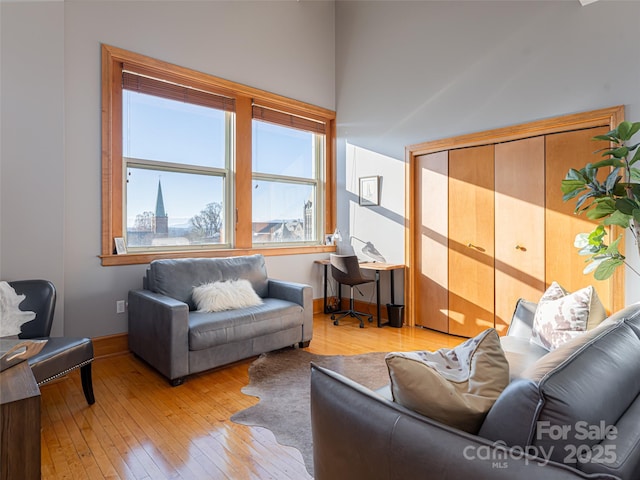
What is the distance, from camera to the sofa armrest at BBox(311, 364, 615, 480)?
0.78 metres

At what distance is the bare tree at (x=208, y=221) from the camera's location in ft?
13.4

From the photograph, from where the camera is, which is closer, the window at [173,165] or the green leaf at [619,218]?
the green leaf at [619,218]

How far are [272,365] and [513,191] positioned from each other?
2769mm

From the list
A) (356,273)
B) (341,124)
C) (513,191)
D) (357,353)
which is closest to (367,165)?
(341,124)

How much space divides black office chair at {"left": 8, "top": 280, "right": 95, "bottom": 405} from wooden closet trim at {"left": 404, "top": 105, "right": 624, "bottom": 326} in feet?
10.8

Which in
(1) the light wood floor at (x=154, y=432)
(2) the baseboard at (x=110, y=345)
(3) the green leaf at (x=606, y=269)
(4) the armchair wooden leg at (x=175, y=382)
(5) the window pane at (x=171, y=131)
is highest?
(5) the window pane at (x=171, y=131)

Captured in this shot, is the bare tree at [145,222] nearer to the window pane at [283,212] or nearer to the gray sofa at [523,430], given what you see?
the window pane at [283,212]

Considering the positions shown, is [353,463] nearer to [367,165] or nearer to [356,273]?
[356,273]

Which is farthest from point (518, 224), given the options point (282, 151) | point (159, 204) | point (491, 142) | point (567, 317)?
point (159, 204)

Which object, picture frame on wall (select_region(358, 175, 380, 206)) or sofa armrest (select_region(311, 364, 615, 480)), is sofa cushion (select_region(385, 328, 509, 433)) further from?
picture frame on wall (select_region(358, 175, 380, 206))

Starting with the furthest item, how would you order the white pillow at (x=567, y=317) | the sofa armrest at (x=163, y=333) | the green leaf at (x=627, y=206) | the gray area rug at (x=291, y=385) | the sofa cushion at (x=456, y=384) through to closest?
the sofa armrest at (x=163, y=333)
the green leaf at (x=627, y=206)
the gray area rug at (x=291, y=385)
the white pillow at (x=567, y=317)
the sofa cushion at (x=456, y=384)

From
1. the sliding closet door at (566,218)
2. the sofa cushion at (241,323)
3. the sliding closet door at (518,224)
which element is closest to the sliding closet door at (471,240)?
the sliding closet door at (518,224)

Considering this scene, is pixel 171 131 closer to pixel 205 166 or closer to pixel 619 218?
pixel 205 166

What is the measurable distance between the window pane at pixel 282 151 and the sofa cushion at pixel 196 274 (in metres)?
1.40
